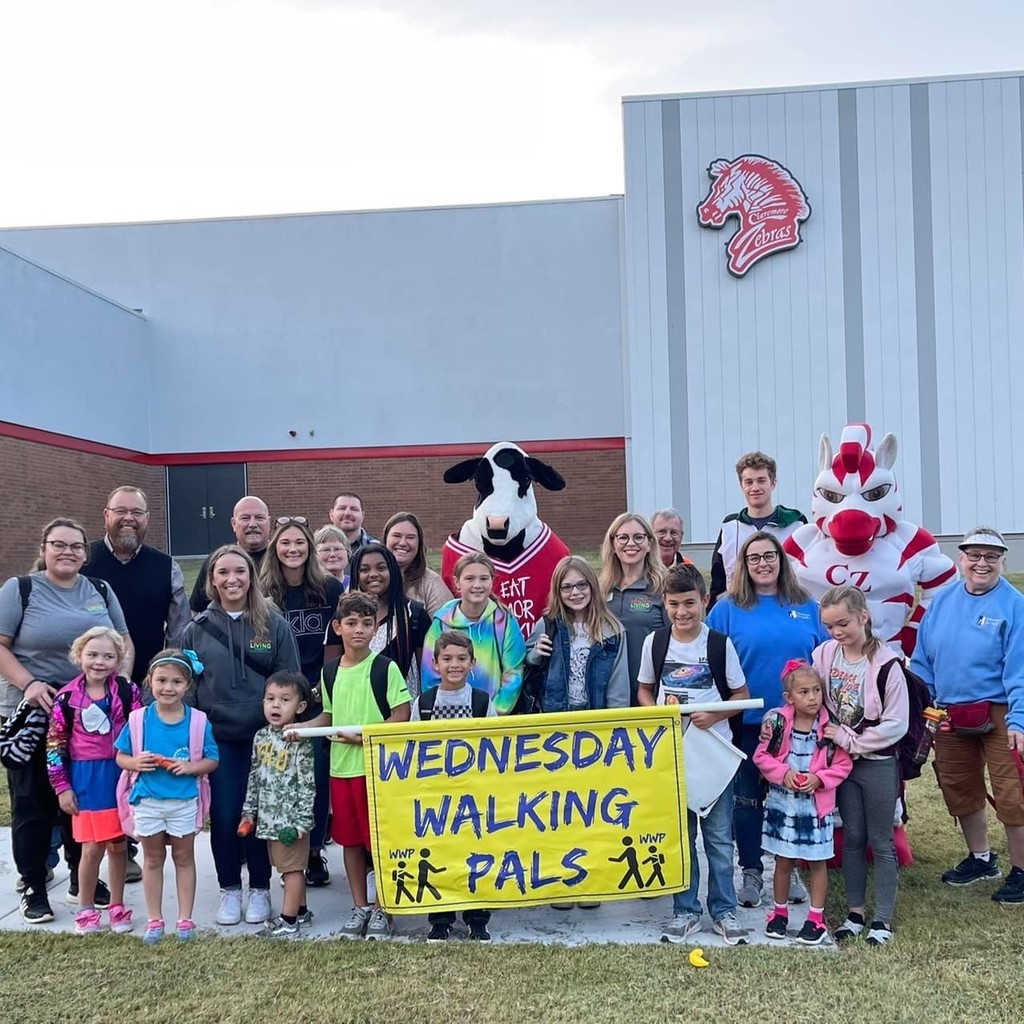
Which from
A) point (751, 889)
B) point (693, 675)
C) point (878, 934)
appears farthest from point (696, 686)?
point (878, 934)

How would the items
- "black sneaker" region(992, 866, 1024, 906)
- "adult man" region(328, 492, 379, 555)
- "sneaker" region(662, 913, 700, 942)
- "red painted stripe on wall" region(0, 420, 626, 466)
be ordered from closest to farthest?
1. "sneaker" region(662, 913, 700, 942)
2. "black sneaker" region(992, 866, 1024, 906)
3. "adult man" region(328, 492, 379, 555)
4. "red painted stripe on wall" region(0, 420, 626, 466)

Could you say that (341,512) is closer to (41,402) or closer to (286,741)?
(286,741)

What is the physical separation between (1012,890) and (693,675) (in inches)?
69.0

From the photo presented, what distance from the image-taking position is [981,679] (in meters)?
4.33

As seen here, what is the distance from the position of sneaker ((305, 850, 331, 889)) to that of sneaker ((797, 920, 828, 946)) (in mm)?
2281

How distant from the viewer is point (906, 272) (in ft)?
48.5

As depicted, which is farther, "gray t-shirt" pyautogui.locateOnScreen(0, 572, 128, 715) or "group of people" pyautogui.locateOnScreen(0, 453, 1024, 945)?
"gray t-shirt" pyautogui.locateOnScreen(0, 572, 128, 715)

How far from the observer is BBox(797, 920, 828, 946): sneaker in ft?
12.6

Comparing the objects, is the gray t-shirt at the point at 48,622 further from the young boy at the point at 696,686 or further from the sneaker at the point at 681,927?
the sneaker at the point at 681,927

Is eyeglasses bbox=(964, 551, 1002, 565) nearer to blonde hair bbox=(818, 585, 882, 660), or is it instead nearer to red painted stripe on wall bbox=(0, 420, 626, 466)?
blonde hair bbox=(818, 585, 882, 660)

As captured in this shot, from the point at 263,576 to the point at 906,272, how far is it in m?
13.0

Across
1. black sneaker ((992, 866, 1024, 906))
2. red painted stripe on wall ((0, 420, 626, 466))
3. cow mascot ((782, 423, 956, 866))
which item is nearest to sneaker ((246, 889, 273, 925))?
cow mascot ((782, 423, 956, 866))

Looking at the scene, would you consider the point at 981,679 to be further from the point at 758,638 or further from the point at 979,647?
the point at 758,638

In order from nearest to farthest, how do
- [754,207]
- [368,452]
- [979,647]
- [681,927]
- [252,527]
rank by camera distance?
1. [681,927]
2. [979,647]
3. [252,527]
4. [754,207]
5. [368,452]
